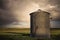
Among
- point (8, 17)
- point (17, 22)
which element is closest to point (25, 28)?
point (17, 22)

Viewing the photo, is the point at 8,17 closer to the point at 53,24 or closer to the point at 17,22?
the point at 17,22

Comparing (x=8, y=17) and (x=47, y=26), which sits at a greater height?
(x=8, y=17)

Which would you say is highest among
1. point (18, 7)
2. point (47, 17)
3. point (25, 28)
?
point (18, 7)

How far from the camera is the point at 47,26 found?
360 inches

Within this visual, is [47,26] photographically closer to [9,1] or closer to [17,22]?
[17,22]

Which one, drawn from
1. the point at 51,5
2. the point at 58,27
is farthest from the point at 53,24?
the point at 51,5

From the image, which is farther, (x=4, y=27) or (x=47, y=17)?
(x=4, y=27)

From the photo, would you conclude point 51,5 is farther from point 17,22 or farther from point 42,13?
point 17,22

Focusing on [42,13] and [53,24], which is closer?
[42,13]

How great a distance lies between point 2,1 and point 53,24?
181 inches

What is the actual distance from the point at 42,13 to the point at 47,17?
1.61 ft

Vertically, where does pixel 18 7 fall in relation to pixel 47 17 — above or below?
above

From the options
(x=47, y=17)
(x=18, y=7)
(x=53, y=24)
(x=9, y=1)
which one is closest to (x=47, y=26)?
(x=47, y=17)

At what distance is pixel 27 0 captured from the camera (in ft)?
36.1
